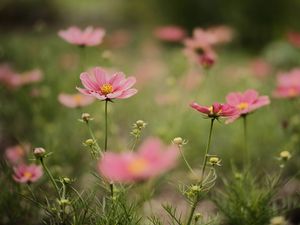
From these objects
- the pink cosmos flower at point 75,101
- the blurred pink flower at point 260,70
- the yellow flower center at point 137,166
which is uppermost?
the blurred pink flower at point 260,70

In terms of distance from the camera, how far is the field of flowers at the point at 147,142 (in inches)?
47.9

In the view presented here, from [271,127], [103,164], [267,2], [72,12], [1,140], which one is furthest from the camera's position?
[72,12]

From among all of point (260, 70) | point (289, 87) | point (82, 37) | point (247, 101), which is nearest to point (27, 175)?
point (82, 37)

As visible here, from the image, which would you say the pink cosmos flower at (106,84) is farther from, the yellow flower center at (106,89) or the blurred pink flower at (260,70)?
the blurred pink flower at (260,70)

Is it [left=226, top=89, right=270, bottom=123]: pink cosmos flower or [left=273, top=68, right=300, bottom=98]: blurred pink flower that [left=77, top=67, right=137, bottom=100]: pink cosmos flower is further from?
[left=273, top=68, right=300, bottom=98]: blurred pink flower

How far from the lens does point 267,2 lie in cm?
484

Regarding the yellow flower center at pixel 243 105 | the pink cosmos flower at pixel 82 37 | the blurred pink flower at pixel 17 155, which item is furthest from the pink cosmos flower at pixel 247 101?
the blurred pink flower at pixel 17 155

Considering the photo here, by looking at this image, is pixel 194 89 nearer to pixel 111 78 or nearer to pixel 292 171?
pixel 292 171

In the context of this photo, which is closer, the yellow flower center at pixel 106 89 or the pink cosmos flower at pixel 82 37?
the yellow flower center at pixel 106 89

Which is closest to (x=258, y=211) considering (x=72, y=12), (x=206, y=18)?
(x=206, y=18)

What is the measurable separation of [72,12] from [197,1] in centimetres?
309

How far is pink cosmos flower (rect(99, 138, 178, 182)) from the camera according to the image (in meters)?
0.87

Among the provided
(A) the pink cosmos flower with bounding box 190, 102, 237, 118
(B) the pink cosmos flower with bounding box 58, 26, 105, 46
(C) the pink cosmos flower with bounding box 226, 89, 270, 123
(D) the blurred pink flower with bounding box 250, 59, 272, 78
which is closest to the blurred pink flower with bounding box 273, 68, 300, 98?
(C) the pink cosmos flower with bounding box 226, 89, 270, 123

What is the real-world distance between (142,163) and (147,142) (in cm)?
6
